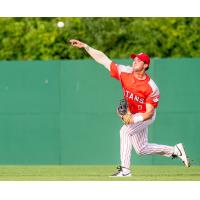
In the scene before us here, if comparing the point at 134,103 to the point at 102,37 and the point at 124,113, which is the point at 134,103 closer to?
the point at 124,113

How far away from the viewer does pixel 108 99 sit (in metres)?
20.0

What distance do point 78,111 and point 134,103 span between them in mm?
3886

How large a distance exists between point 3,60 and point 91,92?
209 cm

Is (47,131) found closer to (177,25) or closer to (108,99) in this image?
(108,99)

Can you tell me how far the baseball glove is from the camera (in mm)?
15812

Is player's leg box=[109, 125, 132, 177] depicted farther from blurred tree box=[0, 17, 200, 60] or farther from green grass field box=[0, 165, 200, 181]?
blurred tree box=[0, 17, 200, 60]

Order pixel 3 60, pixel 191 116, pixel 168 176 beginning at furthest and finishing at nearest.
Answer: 1. pixel 3 60
2. pixel 191 116
3. pixel 168 176

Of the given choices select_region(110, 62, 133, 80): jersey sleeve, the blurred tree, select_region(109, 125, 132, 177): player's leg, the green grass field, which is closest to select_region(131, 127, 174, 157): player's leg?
select_region(109, 125, 132, 177): player's leg

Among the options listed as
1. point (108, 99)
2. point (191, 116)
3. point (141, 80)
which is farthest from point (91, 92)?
point (141, 80)

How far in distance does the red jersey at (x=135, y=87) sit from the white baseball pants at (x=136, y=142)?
1.01 ft

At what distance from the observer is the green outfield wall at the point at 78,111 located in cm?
1991

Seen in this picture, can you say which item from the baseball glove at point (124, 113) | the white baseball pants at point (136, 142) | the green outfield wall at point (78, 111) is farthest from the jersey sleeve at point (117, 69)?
the green outfield wall at point (78, 111)

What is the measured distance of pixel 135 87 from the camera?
634 inches

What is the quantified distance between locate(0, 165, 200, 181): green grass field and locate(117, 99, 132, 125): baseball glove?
75cm
